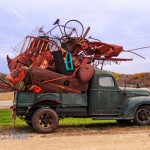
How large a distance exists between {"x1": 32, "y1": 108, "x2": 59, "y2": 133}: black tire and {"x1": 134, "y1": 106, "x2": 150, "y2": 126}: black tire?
2.84 m

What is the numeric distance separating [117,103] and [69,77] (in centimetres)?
189

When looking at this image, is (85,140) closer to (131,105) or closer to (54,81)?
(54,81)

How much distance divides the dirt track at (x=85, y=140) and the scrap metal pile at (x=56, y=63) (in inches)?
58.3

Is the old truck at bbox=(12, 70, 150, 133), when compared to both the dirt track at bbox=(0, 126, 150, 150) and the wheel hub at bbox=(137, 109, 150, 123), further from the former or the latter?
the dirt track at bbox=(0, 126, 150, 150)

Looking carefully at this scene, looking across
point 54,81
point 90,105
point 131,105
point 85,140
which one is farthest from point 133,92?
point 85,140

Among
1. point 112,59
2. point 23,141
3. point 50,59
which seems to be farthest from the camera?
point 112,59

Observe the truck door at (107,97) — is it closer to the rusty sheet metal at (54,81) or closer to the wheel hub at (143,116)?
the rusty sheet metal at (54,81)

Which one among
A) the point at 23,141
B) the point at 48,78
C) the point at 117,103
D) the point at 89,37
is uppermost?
the point at 89,37

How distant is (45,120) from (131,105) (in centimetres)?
290

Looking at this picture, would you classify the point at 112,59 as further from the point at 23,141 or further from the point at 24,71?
the point at 23,141

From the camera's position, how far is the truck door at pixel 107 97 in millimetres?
13055

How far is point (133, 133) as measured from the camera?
11461 mm

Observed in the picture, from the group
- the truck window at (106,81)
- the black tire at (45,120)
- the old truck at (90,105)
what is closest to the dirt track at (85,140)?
the black tire at (45,120)

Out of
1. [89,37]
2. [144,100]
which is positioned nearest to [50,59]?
[89,37]
